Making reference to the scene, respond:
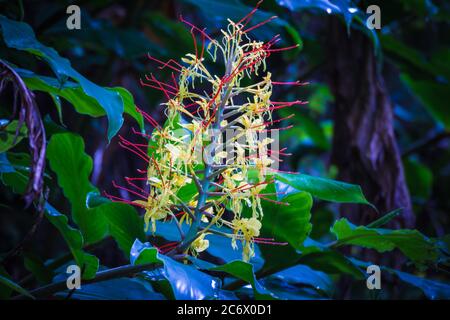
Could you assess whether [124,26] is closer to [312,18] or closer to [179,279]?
[312,18]

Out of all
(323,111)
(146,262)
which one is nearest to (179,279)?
(146,262)

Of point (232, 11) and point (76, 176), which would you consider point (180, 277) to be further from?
point (232, 11)

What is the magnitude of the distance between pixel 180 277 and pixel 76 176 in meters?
0.47

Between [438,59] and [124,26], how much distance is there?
1254 millimetres

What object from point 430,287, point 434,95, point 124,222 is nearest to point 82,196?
point 124,222

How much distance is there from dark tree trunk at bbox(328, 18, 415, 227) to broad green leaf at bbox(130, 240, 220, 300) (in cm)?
95

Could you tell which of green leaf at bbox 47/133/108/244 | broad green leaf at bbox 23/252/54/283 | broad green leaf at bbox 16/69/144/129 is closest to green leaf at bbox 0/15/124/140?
broad green leaf at bbox 16/69/144/129

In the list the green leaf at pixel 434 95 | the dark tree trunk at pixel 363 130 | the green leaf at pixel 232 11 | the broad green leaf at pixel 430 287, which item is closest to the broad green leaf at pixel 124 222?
the broad green leaf at pixel 430 287

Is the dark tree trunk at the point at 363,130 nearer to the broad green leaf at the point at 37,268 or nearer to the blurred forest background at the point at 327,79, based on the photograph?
the blurred forest background at the point at 327,79

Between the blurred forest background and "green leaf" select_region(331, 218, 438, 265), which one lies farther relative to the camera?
the blurred forest background

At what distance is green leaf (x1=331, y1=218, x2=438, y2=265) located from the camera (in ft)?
3.51

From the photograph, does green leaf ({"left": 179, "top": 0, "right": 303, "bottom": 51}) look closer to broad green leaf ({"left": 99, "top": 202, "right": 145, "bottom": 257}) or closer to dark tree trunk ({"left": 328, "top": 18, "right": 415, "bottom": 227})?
dark tree trunk ({"left": 328, "top": 18, "right": 415, "bottom": 227})

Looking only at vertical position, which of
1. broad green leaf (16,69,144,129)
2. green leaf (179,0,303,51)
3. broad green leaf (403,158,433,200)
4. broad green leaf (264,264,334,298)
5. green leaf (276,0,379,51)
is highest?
green leaf (179,0,303,51)

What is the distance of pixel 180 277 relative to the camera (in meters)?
0.78
